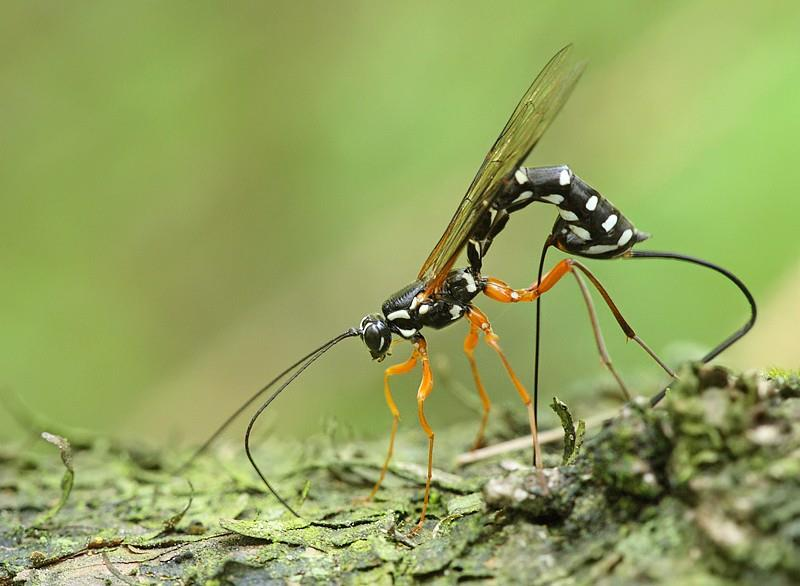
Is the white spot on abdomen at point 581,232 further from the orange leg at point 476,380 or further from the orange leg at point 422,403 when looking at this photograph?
the orange leg at point 422,403

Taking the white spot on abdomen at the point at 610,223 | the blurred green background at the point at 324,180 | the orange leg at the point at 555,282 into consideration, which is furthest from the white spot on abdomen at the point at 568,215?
the blurred green background at the point at 324,180

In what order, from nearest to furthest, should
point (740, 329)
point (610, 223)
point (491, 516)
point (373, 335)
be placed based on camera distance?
point (491, 516)
point (740, 329)
point (610, 223)
point (373, 335)

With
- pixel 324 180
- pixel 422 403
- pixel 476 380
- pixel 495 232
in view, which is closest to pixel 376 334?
pixel 422 403

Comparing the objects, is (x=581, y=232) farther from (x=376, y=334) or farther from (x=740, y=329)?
(x=376, y=334)

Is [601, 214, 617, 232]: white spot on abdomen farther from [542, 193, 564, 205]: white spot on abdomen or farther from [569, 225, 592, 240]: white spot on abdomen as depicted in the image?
[542, 193, 564, 205]: white spot on abdomen

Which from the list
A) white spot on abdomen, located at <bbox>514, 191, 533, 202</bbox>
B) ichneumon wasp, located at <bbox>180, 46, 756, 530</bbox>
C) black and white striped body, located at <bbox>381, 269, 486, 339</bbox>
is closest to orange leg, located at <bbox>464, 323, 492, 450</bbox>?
ichneumon wasp, located at <bbox>180, 46, 756, 530</bbox>

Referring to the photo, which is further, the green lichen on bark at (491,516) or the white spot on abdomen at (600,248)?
the white spot on abdomen at (600,248)

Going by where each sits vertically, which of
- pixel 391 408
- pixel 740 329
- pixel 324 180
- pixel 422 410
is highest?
pixel 324 180
